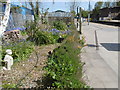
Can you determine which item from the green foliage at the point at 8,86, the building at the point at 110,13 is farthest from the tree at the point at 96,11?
the green foliage at the point at 8,86

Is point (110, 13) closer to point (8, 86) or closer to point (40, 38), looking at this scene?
point (40, 38)

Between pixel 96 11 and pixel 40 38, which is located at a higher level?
pixel 96 11

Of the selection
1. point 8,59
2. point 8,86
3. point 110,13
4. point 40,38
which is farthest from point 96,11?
point 8,86

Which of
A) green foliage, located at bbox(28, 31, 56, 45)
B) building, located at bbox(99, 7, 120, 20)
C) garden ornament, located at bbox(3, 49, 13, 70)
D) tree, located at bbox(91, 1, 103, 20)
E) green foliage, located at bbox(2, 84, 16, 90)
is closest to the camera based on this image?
green foliage, located at bbox(2, 84, 16, 90)

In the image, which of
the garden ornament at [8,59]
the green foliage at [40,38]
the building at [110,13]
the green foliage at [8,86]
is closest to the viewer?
the green foliage at [8,86]

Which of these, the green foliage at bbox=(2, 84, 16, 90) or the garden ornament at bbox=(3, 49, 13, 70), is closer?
the green foliage at bbox=(2, 84, 16, 90)

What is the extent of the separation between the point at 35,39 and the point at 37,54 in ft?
6.21

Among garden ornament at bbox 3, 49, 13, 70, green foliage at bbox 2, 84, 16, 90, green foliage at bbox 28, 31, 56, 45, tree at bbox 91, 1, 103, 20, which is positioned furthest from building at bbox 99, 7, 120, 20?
green foliage at bbox 2, 84, 16, 90

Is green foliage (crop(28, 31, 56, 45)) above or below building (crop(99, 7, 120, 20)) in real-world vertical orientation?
below

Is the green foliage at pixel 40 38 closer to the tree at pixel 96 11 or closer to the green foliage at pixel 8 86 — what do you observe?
the green foliage at pixel 8 86

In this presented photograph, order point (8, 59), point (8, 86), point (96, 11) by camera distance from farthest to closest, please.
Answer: point (96, 11) < point (8, 59) < point (8, 86)

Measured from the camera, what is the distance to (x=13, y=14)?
14.9 m

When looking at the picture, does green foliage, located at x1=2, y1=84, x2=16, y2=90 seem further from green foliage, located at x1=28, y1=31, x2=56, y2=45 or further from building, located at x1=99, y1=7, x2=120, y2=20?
building, located at x1=99, y1=7, x2=120, y2=20

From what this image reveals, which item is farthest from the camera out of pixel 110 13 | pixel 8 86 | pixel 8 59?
pixel 110 13
